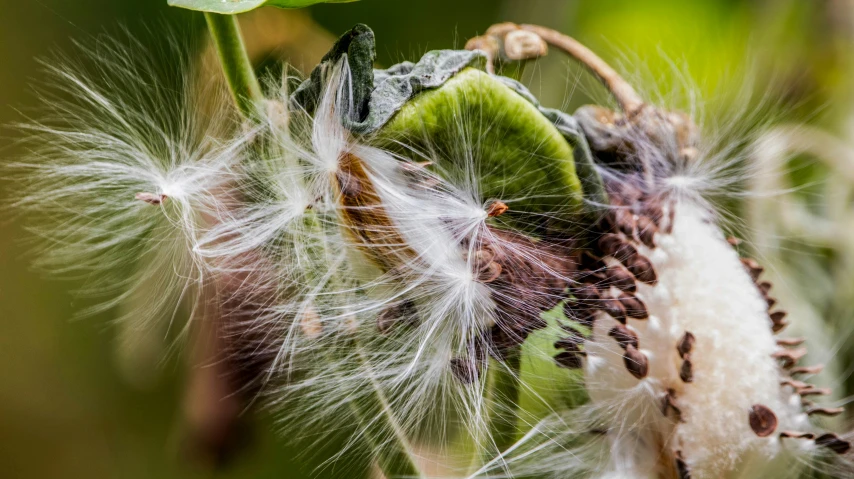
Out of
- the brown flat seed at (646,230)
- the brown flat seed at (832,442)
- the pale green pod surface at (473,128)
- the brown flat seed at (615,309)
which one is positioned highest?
Answer: the pale green pod surface at (473,128)

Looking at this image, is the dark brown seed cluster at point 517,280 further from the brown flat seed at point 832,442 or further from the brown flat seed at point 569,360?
the brown flat seed at point 832,442

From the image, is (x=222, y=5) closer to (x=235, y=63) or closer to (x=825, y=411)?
(x=235, y=63)

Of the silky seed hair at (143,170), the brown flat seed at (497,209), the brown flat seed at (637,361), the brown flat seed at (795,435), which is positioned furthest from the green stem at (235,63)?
the brown flat seed at (795,435)

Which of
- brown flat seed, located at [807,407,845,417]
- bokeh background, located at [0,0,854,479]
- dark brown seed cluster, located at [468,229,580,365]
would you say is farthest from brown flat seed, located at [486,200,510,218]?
bokeh background, located at [0,0,854,479]

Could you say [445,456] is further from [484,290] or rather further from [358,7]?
[358,7]

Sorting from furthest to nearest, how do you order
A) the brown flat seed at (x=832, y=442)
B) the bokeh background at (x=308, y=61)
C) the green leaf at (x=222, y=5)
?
the bokeh background at (x=308, y=61), the brown flat seed at (x=832, y=442), the green leaf at (x=222, y=5)

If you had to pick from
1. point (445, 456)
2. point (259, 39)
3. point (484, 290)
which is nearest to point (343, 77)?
point (484, 290)

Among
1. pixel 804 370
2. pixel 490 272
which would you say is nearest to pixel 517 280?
pixel 490 272

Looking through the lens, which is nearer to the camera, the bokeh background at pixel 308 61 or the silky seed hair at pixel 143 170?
the silky seed hair at pixel 143 170
